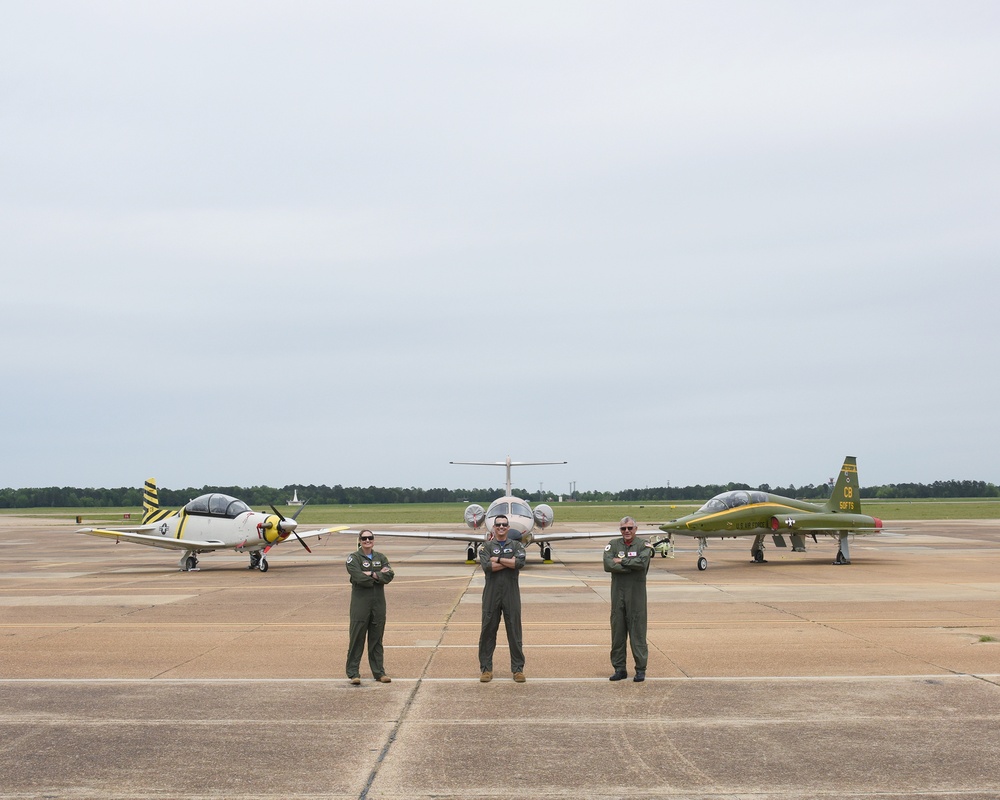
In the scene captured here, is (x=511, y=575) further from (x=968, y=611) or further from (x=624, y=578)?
(x=968, y=611)

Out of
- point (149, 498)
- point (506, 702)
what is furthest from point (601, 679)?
point (149, 498)

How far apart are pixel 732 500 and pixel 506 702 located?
2387cm

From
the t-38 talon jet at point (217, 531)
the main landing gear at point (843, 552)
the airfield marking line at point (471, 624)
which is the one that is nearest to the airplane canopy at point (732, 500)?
the main landing gear at point (843, 552)

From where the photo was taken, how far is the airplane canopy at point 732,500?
106 ft

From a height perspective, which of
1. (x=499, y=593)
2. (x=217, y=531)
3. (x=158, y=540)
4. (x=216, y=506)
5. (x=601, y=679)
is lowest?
(x=601, y=679)

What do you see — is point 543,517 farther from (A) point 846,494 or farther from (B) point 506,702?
(B) point 506,702

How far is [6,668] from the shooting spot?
497 inches

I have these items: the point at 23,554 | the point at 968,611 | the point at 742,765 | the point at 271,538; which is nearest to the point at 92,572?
the point at 271,538

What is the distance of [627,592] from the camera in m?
12.0

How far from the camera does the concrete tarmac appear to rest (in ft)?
24.4

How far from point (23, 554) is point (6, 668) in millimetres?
32430

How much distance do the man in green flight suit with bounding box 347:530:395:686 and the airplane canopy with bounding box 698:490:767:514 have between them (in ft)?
71.7

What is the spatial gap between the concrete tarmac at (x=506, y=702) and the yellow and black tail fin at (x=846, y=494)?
13459 mm

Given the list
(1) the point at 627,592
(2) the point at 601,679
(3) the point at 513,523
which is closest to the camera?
(2) the point at 601,679
